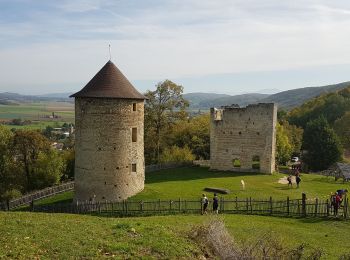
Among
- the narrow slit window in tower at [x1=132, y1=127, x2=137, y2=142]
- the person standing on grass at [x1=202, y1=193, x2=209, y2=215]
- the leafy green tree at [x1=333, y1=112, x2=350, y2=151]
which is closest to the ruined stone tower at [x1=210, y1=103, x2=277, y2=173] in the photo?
the narrow slit window in tower at [x1=132, y1=127, x2=137, y2=142]

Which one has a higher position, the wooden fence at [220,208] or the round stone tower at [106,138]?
the round stone tower at [106,138]

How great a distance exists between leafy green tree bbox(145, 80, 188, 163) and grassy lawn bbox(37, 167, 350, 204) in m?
9.46

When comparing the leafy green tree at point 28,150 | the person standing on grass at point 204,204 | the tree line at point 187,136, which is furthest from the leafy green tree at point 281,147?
the person standing on grass at point 204,204

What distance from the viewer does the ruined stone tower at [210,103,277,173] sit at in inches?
1534

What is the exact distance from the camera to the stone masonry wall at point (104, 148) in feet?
94.3

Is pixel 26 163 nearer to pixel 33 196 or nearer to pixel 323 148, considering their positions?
pixel 33 196

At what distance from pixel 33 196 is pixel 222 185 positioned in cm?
1486

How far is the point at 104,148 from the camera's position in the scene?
94.6ft

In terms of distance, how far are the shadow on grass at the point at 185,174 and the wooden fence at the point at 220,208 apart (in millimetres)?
9533

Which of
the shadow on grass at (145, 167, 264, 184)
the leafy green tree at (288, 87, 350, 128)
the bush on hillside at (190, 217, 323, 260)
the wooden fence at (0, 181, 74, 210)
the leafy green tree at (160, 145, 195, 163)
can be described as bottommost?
the wooden fence at (0, 181, 74, 210)

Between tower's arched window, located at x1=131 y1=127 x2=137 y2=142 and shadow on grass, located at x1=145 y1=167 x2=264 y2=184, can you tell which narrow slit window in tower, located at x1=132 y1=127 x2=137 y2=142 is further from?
shadow on grass, located at x1=145 y1=167 x2=264 y2=184

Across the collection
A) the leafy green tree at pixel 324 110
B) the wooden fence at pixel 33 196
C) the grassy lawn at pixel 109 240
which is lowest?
the wooden fence at pixel 33 196

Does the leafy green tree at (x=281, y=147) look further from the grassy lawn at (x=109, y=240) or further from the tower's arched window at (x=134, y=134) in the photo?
the grassy lawn at (x=109, y=240)

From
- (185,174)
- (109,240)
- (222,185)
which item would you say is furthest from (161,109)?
(109,240)
